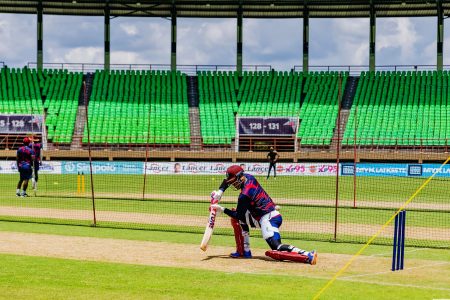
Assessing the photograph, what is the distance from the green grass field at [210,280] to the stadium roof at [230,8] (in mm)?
51866

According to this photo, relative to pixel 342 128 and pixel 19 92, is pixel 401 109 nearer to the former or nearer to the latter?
pixel 342 128

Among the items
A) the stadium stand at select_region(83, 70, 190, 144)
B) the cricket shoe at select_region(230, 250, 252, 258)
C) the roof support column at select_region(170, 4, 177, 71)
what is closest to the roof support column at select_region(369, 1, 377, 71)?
the stadium stand at select_region(83, 70, 190, 144)

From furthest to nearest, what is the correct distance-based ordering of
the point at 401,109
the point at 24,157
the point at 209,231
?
the point at 401,109, the point at 24,157, the point at 209,231

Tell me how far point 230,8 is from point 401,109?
16698mm

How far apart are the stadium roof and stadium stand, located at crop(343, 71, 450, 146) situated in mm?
5289

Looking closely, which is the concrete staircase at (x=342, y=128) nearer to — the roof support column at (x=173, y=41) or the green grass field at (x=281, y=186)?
the green grass field at (x=281, y=186)

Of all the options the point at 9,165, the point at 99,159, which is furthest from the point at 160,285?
the point at 99,159

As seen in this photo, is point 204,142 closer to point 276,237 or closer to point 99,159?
point 99,159

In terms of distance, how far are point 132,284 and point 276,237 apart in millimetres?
3442

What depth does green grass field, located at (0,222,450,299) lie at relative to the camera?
11641 mm

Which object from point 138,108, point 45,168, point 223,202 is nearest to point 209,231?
point 223,202

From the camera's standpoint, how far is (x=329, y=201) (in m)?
31.4

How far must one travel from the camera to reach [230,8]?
6762cm

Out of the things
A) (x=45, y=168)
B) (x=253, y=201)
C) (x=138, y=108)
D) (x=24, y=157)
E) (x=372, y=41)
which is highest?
(x=372, y=41)
